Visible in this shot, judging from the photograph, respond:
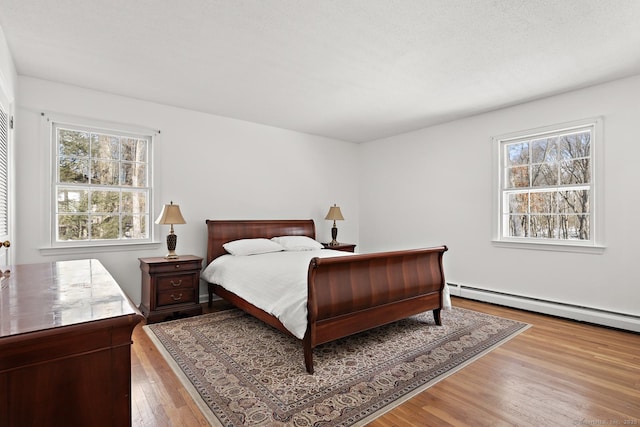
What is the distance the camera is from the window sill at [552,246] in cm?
340

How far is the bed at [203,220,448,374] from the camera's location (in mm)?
2346

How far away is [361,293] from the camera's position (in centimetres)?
263

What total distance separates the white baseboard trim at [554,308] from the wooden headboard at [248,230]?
7.76ft

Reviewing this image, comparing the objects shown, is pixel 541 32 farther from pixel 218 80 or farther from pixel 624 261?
pixel 218 80

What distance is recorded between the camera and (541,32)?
2383 millimetres

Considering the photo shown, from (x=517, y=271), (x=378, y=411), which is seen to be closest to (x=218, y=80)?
(x=378, y=411)

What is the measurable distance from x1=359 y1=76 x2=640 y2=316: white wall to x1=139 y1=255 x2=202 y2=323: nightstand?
3210 mm

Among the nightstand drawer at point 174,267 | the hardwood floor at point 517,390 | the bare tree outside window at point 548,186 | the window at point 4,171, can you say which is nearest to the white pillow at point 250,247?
the nightstand drawer at point 174,267

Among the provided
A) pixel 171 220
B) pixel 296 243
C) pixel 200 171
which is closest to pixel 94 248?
pixel 171 220

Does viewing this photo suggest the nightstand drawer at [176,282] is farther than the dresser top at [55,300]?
Yes

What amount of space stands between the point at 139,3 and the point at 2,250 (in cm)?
216

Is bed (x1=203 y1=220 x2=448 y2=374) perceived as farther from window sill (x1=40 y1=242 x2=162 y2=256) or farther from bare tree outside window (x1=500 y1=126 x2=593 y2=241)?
bare tree outside window (x1=500 y1=126 x2=593 y2=241)

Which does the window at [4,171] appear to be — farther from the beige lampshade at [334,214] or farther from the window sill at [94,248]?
the beige lampshade at [334,214]

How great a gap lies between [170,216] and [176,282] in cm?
73
